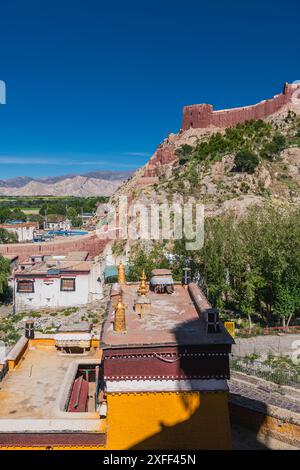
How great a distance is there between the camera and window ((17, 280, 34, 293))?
32062mm

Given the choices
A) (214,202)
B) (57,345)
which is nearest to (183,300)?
(57,345)

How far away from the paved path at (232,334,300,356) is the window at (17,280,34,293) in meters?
15.8

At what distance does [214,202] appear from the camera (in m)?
50.9

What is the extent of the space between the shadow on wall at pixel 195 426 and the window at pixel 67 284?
76.9 feet

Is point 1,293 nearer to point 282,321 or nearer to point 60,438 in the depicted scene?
point 282,321

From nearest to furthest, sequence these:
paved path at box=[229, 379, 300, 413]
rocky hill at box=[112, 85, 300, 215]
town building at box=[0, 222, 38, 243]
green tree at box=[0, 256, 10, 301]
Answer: paved path at box=[229, 379, 300, 413]
green tree at box=[0, 256, 10, 301]
rocky hill at box=[112, 85, 300, 215]
town building at box=[0, 222, 38, 243]

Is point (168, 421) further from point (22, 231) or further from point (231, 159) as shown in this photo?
point (22, 231)

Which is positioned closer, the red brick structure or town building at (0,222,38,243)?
the red brick structure

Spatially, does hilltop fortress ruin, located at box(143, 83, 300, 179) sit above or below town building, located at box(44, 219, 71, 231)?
above

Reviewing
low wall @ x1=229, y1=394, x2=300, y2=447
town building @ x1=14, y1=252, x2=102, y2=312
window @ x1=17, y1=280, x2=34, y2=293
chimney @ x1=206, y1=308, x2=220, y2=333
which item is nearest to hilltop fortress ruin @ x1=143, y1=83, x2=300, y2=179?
town building @ x1=14, y1=252, x2=102, y2=312

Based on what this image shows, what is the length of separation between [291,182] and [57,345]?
44449 mm

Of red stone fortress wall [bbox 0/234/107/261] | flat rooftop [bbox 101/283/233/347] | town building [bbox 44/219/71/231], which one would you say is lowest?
flat rooftop [bbox 101/283/233/347]

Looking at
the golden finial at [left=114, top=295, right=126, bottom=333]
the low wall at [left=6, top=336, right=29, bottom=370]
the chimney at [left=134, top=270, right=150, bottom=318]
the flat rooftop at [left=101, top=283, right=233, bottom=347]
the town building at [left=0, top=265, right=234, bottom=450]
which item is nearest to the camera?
the town building at [left=0, top=265, right=234, bottom=450]

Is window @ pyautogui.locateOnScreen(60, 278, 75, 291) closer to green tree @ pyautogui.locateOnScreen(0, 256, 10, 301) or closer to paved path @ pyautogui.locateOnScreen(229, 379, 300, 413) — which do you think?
green tree @ pyautogui.locateOnScreen(0, 256, 10, 301)
